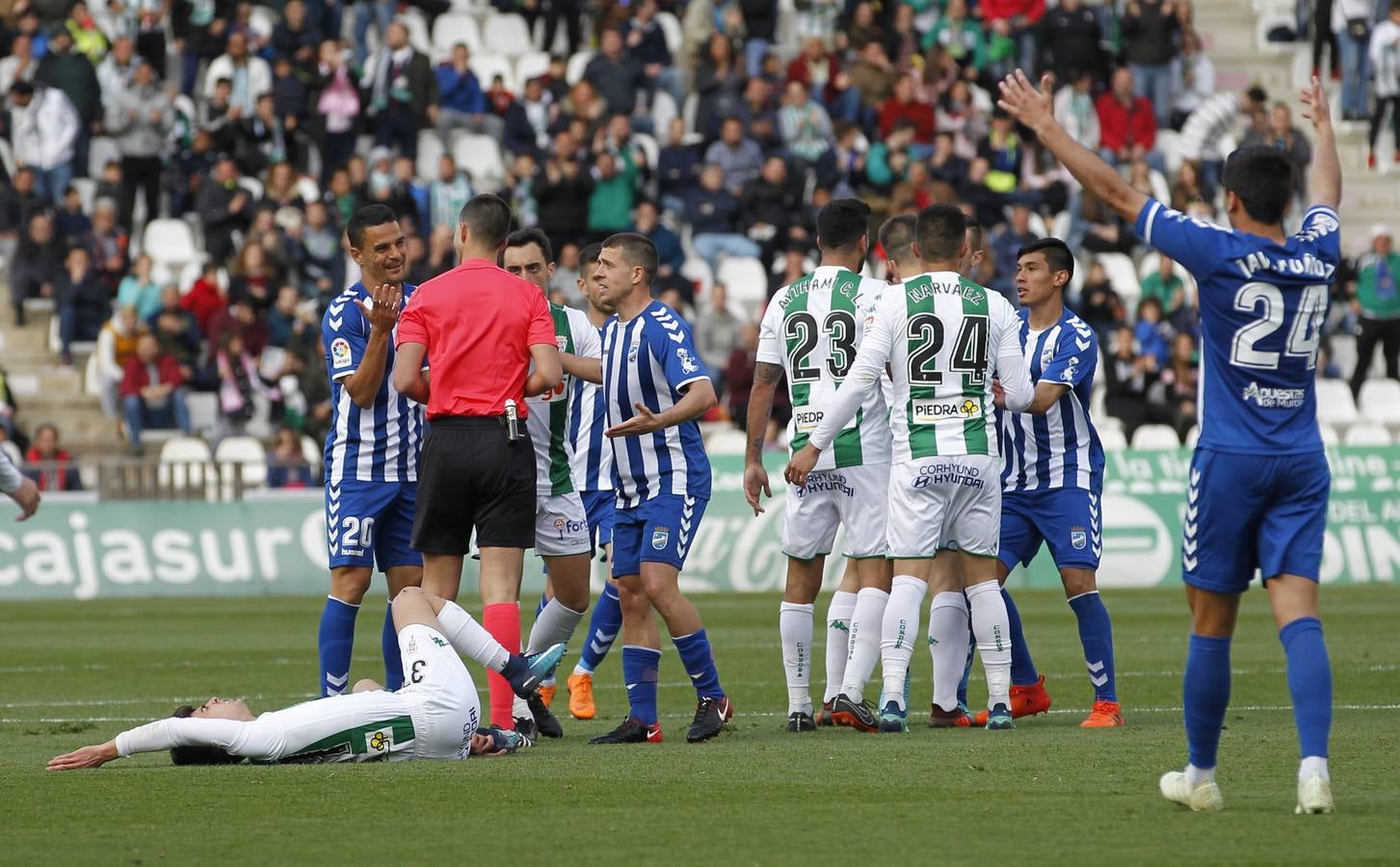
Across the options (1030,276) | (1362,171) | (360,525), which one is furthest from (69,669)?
(1362,171)

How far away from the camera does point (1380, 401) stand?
1014 inches

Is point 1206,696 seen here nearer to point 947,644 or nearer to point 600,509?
point 947,644

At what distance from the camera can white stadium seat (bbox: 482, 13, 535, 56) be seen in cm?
3018

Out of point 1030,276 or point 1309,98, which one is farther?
point 1030,276

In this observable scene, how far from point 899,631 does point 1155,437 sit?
1453cm

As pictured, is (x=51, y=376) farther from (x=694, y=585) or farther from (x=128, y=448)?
(x=694, y=585)

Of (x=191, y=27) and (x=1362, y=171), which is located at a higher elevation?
(x=191, y=27)

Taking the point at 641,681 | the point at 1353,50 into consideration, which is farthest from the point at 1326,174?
the point at 1353,50

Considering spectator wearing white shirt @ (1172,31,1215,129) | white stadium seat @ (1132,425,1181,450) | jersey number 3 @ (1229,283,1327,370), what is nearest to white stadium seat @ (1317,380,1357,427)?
white stadium seat @ (1132,425,1181,450)

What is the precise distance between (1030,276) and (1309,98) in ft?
11.3

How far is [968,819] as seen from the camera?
22.4 feet

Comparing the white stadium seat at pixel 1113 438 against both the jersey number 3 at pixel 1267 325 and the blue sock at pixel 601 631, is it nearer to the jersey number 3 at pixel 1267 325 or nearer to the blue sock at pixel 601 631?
the blue sock at pixel 601 631

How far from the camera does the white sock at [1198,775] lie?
699cm

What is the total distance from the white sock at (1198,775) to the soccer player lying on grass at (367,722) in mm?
2996
